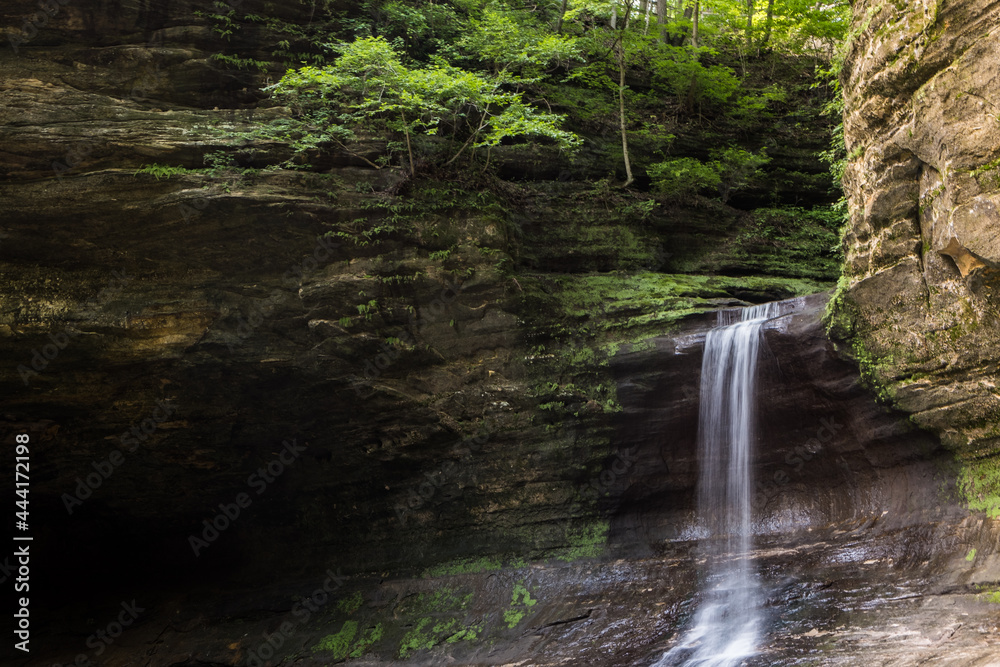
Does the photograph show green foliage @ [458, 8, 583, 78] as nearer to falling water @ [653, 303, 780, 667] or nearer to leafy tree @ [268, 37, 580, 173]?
leafy tree @ [268, 37, 580, 173]

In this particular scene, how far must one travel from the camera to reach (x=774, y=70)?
58.9ft

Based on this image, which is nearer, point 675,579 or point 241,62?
point 675,579

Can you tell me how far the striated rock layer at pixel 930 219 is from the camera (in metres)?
7.17

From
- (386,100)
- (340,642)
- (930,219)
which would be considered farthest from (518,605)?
(386,100)

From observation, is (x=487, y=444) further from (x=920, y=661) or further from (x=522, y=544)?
(x=920, y=661)

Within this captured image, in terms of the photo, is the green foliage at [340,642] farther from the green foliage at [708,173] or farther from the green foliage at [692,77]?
the green foliage at [692,77]

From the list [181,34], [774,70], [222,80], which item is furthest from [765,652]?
[774,70]

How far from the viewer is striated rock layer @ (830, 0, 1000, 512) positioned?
7.17 meters

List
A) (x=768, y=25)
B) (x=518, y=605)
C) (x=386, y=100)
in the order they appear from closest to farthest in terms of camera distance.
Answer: (x=518, y=605) < (x=386, y=100) < (x=768, y=25)

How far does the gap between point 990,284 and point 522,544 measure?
24.6ft

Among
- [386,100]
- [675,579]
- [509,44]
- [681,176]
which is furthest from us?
[681,176]

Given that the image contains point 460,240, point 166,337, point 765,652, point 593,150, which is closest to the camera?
point 765,652

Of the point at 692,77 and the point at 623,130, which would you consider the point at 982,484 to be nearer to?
the point at 623,130

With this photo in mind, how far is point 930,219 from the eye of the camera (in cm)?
801
